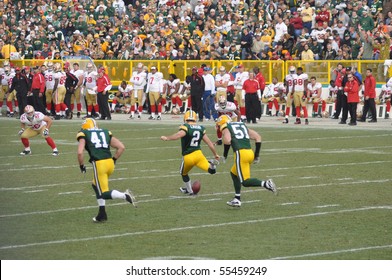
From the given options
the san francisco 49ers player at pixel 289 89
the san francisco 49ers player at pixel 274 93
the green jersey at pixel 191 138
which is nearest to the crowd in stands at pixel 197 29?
the san francisco 49ers player at pixel 274 93

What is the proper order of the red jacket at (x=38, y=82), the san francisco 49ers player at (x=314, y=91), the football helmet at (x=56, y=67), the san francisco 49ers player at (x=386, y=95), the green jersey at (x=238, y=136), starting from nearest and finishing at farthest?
the green jersey at (x=238, y=136) → the san francisco 49ers player at (x=386, y=95) → the san francisco 49ers player at (x=314, y=91) → the red jacket at (x=38, y=82) → the football helmet at (x=56, y=67)

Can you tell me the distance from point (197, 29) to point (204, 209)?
23249 mm

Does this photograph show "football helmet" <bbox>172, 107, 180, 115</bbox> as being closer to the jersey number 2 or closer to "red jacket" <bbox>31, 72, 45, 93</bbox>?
"red jacket" <bbox>31, 72, 45, 93</bbox>

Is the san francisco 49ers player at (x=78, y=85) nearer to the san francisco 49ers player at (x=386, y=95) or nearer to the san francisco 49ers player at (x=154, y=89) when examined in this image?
the san francisco 49ers player at (x=154, y=89)

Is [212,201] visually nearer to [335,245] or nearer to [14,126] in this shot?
[335,245]

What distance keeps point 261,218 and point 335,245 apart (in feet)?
7.24

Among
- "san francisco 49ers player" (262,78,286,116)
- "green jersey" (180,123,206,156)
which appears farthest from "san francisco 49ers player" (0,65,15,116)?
"green jersey" (180,123,206,156)

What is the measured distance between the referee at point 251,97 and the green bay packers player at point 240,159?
1559cm

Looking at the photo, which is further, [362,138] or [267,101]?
[267,101]

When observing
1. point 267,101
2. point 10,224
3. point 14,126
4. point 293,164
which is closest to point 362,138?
point 293,164

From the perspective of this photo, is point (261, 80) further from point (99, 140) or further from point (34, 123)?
point (99, 140)

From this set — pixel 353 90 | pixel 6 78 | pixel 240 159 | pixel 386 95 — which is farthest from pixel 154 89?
pixel 240 159

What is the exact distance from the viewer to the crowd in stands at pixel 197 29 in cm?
3428

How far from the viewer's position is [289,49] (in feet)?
116
